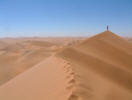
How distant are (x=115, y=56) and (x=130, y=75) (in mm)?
1775

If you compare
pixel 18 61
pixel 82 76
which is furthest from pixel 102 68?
pixel 18 61

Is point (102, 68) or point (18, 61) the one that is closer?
point (102, 68)

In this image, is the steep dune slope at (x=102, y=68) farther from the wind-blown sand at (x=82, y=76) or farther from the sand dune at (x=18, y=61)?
the sand dune at (x=18, y=61)

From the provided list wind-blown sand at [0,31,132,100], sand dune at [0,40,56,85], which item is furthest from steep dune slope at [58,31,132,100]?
sand dune at [0,40,56,85]

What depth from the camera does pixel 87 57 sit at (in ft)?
18.9

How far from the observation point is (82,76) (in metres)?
3.15

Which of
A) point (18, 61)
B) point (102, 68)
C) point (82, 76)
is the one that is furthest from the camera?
point (18, 61)

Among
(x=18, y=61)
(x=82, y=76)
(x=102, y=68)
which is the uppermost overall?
(x=82, y=76)

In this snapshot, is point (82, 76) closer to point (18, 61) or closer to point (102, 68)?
point (102, 68)

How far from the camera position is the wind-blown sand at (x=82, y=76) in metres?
2.46

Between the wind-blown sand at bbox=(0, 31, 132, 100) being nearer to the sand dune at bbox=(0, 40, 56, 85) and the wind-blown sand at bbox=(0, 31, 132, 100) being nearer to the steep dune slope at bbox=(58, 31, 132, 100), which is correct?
the steep dune slope at bbox=(58, 31, 132, 100)

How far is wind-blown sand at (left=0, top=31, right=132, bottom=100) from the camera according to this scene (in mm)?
2455

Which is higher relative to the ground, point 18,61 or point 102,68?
point 102,68

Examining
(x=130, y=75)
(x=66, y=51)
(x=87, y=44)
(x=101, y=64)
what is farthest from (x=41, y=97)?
(x=87, y=44)
